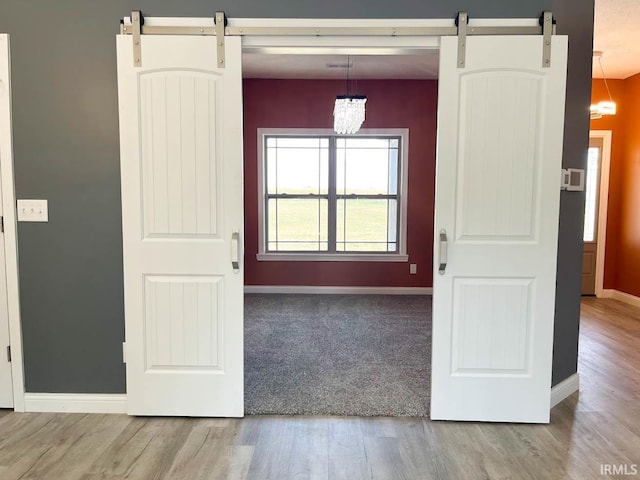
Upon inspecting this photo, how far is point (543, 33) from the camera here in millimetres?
2217

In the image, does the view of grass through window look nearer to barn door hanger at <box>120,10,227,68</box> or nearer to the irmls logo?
barn door hanger at <box>120,10,227,68</box>

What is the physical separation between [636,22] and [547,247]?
2.62 meters

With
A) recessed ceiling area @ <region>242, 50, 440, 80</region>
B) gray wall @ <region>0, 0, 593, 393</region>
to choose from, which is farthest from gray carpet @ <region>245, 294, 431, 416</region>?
recessed ceiling area @ <region>242, 50, 440, 80</region>

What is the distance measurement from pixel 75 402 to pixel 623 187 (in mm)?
5973

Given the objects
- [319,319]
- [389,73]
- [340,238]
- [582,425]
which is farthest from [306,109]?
[582,425]

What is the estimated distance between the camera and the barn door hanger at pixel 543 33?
2.21 m

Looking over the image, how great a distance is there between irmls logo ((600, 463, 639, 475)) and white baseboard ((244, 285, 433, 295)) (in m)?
3.62

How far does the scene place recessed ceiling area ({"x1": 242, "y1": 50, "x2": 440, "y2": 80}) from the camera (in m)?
4.51

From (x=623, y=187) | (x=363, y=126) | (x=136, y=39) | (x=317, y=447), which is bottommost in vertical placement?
(x=317, y=447)

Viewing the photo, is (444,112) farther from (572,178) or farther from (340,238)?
(340,238)

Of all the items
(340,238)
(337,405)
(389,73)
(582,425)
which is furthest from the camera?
(340,238)

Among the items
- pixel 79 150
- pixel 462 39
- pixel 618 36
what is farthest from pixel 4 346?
pixel 618 36

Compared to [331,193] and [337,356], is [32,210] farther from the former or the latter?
[331,193]

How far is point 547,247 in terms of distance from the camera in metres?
2.29
